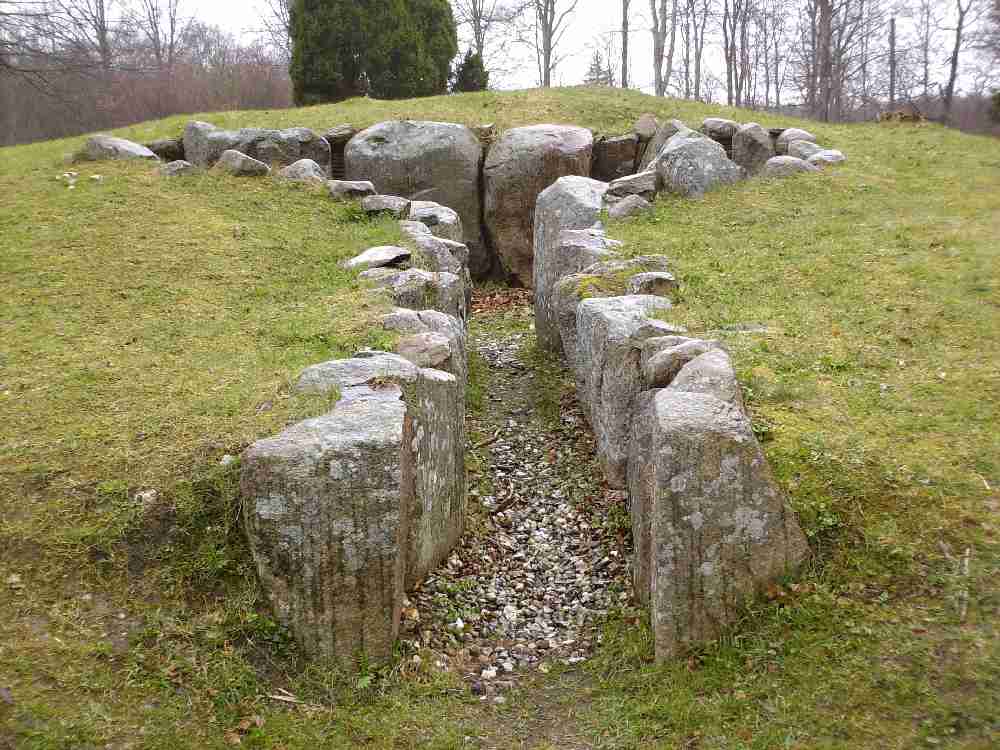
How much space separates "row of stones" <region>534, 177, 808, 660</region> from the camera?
476 centimetres

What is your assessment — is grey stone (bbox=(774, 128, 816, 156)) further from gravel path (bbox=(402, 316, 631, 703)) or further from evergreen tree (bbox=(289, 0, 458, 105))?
evergreen tree (bbox=(289, 0, 458, 105))

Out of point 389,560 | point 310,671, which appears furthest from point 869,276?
point 310,671

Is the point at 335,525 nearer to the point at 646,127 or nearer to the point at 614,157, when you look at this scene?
the point at 614,157

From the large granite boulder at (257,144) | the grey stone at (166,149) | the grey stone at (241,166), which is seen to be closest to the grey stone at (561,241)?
the grey stone at (241,166)

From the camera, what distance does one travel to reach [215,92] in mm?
25453

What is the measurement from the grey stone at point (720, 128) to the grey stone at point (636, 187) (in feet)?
10.3

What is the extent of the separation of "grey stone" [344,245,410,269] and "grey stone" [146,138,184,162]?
6832 mm

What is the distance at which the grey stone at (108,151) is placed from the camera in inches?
538

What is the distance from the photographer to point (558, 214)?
1176cm

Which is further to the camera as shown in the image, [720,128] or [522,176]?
[720,128]

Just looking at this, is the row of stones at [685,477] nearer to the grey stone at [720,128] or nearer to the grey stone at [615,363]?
the grey stone at [615,363]

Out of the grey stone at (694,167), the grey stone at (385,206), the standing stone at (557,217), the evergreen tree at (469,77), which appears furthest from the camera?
the evergreen tree at (469,77)

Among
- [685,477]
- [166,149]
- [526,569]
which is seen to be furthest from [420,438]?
[166,149]

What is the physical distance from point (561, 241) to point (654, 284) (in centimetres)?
242
